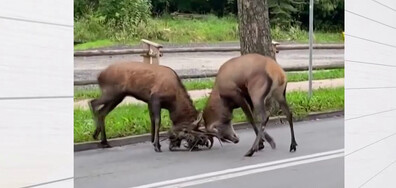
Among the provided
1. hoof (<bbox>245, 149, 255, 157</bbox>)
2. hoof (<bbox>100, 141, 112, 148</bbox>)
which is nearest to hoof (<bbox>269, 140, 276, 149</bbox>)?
hoof (<bbox>245, 149, 255, 157</bbox>)

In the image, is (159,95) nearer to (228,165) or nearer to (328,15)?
(228,165)

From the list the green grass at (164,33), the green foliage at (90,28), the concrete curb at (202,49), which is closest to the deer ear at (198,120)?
the concrete curb at (202,49)

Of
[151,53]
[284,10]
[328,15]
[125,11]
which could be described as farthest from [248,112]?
[125,11]

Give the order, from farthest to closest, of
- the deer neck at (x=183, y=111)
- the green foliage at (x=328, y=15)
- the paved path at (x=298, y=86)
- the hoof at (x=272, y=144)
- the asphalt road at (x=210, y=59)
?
the hoof at (x=272, y=144)
the deer neck at (x=183, y=111)
the paved path at (x=298, y=86)
the asphalt road at (x=210, y=59)
the green foliage at (x=328, y=15)

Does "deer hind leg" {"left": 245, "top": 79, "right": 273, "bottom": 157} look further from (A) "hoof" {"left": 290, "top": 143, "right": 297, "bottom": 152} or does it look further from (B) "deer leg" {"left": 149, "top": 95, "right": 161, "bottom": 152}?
(B) "deer leg" {"left": 149, "top": 95, "right": 161, "bottom": 152}

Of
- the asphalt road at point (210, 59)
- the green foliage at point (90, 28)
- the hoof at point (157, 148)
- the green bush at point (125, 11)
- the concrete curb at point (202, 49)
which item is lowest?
the hoof at point (157, 148)

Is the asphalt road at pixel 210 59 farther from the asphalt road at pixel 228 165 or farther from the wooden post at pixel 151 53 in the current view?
the asphalt road at pixel 228 165
